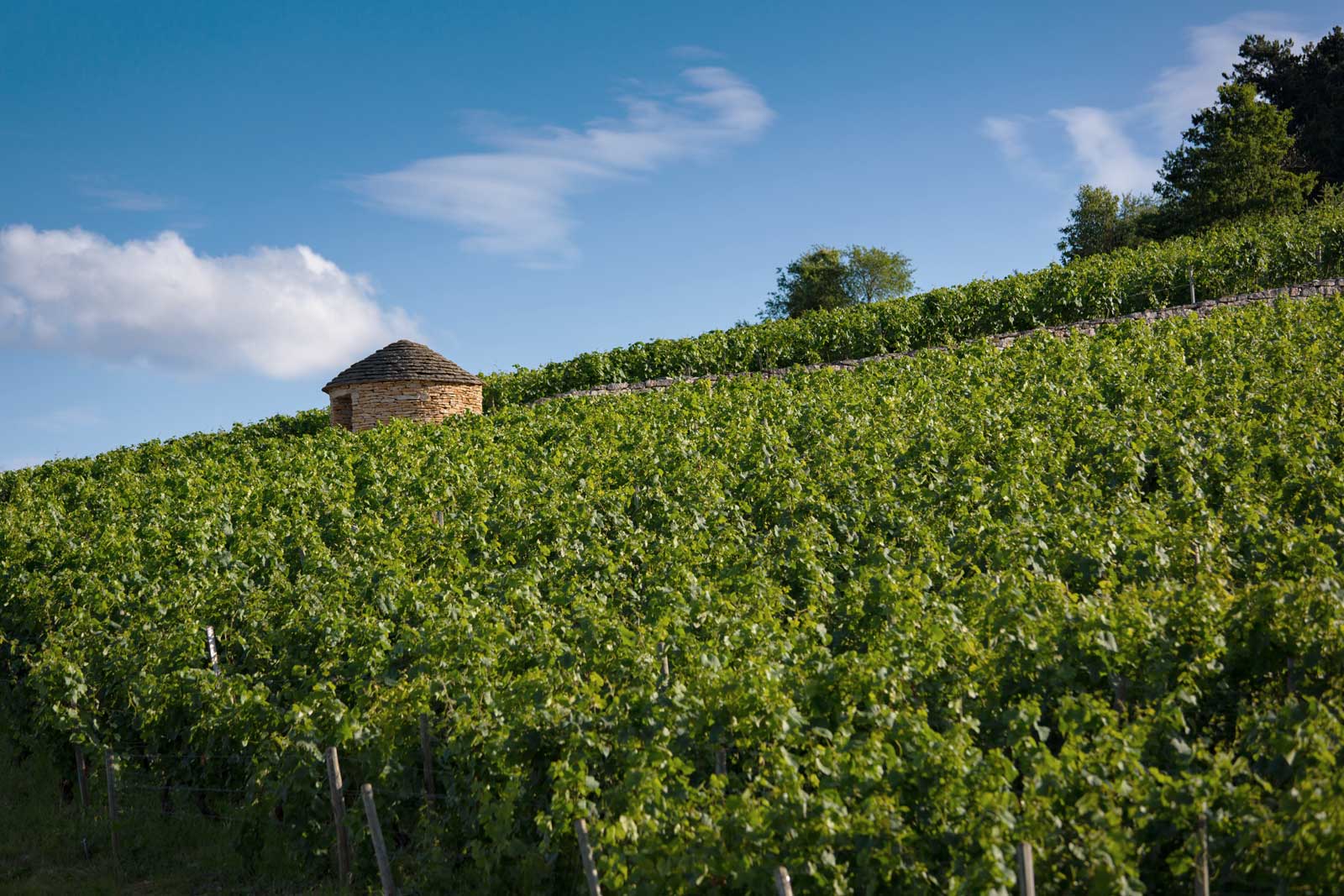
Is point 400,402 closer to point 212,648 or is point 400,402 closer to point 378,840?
point 212,648

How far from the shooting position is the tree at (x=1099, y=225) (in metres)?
49.9

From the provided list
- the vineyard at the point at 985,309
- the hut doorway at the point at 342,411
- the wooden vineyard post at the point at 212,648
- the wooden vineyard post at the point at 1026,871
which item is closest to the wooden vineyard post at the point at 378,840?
the wooden vineyard post at the point at 212,648

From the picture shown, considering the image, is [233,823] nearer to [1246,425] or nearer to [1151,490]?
[1151,490]

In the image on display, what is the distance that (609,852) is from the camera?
5688mm

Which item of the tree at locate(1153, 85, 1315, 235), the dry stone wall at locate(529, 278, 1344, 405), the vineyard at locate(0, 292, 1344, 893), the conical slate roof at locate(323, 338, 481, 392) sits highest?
the tree at locate(1153, 85, 1315, 235)

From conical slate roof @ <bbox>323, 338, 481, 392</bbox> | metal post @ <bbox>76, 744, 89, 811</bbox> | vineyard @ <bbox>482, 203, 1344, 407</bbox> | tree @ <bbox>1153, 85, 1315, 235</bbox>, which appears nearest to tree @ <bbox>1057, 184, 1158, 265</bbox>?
tree @ <bbox>1153, 85, 1315, 235</bbox>

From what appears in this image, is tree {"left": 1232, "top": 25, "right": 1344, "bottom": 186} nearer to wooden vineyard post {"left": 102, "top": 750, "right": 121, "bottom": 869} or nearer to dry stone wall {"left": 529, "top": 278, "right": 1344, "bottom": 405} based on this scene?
dry stone wall {"left": 529, "top": 278, "right": 1344, "bottom": 405}

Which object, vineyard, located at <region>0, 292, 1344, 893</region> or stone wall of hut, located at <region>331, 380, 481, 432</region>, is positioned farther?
stone wall of hut, located at <region>331, 380, 481, 432</region>

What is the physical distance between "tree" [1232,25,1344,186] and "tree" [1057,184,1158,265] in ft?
23.4

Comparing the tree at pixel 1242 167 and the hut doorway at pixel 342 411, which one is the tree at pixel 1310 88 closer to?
the tree at pixel 1242 167

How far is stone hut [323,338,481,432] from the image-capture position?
24.9 meters

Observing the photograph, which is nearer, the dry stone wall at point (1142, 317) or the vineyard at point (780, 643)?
the vineyard at point (780, 643)

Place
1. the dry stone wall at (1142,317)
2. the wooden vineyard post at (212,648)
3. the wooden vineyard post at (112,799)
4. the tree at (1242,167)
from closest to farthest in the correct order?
A: the wooden vineyard post at (112,799), the wooden vineyard post at (212,648), the dry stone wall at (1142,317), the tree at (1242,167)

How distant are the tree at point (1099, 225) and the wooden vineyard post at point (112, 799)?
48.5m
